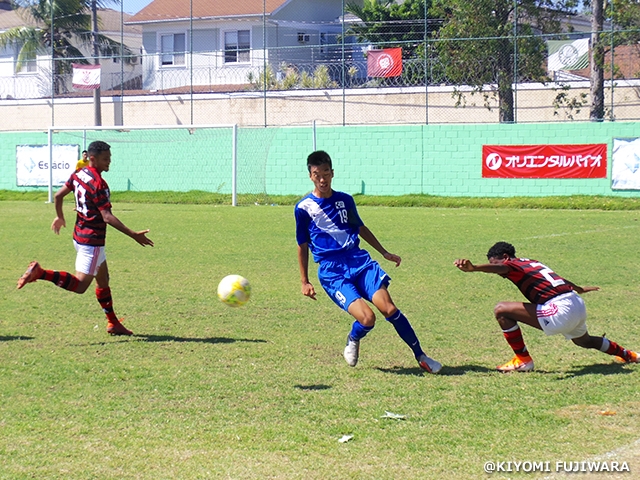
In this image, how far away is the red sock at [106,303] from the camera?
8.51 m

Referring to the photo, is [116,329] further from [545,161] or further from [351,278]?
[545,161]

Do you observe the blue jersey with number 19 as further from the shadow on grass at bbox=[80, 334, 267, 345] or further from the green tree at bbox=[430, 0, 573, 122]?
the green tree at bbox=[430, 0, 573, 122]

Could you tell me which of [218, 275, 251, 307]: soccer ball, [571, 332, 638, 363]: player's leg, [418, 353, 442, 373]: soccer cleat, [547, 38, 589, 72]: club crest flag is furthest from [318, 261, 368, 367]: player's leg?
[547, 38, 589, 72]: club crest flag

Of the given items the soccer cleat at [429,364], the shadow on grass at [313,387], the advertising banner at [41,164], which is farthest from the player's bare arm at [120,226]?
the advertising banner at [41,164]

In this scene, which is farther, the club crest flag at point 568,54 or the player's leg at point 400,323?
the club crest flag at point 568,54

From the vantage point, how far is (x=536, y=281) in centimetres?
677

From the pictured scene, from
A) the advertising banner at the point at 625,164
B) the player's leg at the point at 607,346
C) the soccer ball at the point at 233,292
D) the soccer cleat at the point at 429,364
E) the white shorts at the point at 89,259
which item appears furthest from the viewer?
the advertising banner at the point at 625,164

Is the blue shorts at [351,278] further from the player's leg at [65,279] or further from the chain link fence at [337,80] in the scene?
the chain link fence at [337,80]

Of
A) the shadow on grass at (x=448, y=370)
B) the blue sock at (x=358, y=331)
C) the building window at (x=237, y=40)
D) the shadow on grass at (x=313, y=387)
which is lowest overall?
the shadow on grass at (x=313, y=387)

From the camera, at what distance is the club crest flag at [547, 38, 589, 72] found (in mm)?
26359

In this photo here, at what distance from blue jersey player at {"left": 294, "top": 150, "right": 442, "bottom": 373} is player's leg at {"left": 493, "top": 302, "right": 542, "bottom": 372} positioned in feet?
2.17

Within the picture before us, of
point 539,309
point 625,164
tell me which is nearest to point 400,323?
point 539,309

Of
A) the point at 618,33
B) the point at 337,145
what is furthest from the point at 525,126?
the point at 337,145

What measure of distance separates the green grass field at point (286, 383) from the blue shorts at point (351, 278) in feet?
2.01
